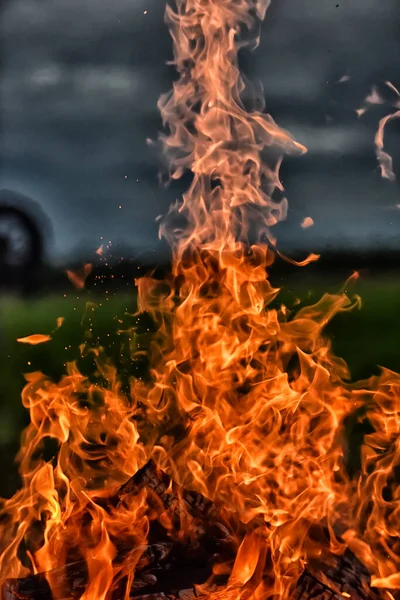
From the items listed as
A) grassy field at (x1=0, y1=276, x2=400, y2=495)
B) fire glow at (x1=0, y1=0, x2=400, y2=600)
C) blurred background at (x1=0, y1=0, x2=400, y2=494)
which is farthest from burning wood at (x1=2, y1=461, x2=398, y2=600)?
grassy field at (x1=0, y1=276, x2=400, y2=495)

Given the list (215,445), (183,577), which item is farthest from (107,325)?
(183,577)

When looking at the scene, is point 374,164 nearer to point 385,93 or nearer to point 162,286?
point 385,93

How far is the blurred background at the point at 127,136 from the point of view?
17.3 ft

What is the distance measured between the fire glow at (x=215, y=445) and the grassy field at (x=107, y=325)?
1741 millimetres

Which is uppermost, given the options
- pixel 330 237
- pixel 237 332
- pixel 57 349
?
pixel 237 332

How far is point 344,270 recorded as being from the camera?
21.9ft

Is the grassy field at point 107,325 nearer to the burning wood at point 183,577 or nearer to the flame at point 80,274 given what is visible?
the flame at point 80,274

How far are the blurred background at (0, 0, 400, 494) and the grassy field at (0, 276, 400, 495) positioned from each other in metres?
0.06

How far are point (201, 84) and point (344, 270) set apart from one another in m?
2.98

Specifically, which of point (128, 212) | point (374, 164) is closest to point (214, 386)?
point (128, 212)

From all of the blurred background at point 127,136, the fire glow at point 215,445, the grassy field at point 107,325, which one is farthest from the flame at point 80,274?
the fire glow at point 215,445

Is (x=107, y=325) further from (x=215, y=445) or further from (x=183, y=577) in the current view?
(x=183, y=577)

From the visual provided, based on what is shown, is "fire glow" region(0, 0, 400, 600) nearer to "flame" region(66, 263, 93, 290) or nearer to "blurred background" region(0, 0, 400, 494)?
"blurred background" region(0, 0, 400, 494)

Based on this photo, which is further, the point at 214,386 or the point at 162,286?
the point at 162,286
